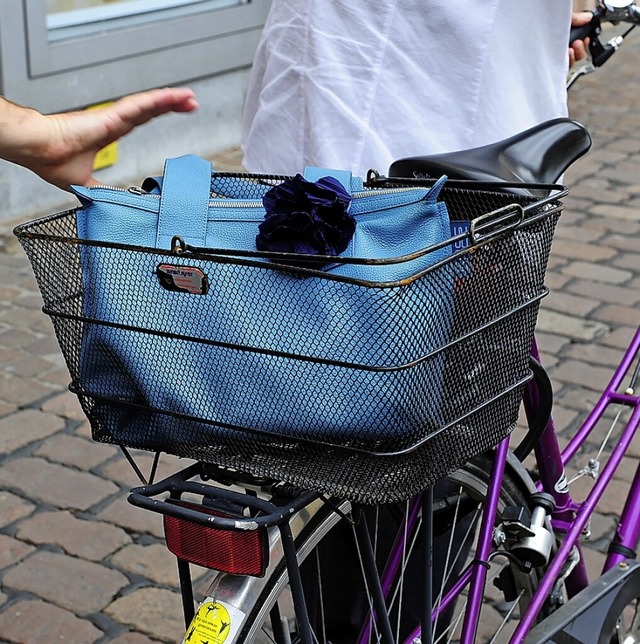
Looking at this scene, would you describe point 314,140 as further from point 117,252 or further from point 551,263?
point 551,263

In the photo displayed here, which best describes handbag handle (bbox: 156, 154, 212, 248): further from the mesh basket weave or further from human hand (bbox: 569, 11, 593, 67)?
human hand (bbox: 569, 11, 593, 67)

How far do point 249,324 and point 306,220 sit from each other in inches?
5.6

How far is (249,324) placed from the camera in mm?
1325

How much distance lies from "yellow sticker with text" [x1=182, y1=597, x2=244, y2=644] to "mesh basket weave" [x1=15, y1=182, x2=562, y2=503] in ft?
0.74

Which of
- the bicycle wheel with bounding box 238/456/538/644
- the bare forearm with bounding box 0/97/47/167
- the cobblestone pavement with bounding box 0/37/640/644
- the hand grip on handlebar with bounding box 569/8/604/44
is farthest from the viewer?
the cobblestone pavement with bounding box 0/37/640/644

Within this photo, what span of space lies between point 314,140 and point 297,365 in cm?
95

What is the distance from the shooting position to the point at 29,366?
4.14m

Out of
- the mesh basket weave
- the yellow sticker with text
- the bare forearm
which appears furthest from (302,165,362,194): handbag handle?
the yellow sticker with text

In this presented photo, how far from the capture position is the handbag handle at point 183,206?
4.63 ft

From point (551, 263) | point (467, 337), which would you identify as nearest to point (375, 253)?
point (467, 337)

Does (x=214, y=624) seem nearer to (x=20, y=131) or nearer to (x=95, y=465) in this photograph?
(x=20, y=131)

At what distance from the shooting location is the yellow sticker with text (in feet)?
4.88

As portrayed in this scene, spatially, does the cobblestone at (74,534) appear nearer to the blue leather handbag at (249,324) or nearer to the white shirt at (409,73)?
the white shirt at (409,73)

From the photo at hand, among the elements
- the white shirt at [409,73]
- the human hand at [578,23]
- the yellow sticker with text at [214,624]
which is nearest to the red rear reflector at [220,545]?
the yellow sticker with text at [214,624]
